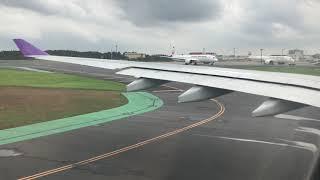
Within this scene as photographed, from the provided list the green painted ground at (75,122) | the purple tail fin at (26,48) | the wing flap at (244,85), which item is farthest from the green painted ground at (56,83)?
the wing flap at (244,85)

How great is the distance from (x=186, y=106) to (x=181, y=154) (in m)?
15.8

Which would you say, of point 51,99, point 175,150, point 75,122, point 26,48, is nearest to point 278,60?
point 51,99

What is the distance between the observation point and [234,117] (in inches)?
1113

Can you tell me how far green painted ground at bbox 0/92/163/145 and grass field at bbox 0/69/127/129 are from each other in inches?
36.2

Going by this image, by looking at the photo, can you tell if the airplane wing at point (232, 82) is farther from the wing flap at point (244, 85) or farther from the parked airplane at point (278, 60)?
the parked airplane at point (278, 60)

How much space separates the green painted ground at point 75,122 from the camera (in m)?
21.0

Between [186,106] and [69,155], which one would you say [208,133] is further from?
[186,106]

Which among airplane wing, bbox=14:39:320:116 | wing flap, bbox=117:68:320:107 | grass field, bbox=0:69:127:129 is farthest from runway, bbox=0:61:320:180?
grass field, bbox=0:69:127:129

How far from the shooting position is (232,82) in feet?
43.0

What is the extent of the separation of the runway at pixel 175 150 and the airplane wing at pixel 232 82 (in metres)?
2.58

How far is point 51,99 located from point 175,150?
63.0 feet

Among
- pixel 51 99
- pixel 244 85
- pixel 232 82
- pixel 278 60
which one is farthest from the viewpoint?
pixel 278 60

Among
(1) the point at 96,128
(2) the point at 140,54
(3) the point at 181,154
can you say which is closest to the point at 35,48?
(1) the point at 96,128

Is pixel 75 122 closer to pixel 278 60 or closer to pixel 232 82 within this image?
pixel 232 82
